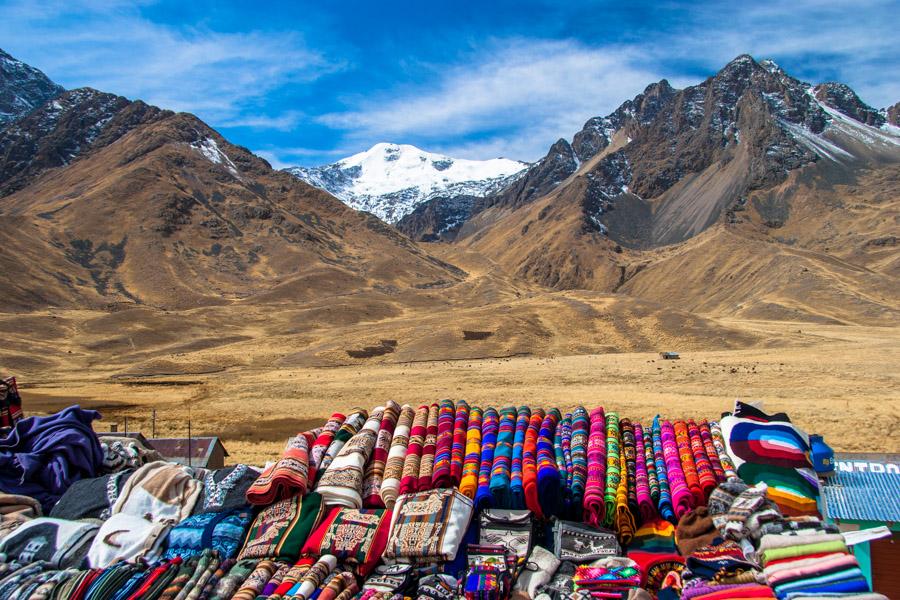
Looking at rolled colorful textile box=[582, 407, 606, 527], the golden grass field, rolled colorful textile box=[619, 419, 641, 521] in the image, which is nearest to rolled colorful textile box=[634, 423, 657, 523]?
rolled colorful textile box=[619, 419, 641, 521]

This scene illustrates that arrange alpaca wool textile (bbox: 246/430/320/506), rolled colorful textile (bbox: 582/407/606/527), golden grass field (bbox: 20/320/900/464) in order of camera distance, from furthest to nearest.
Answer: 1. golden grass field (bbox: 20/320/900/464)
2. alpaca wool textile (bbox: 246/430/320/506)
3. rolled colorful textile (bbox: 582/407/606/527)

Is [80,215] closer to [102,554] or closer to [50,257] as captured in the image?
[50,257]

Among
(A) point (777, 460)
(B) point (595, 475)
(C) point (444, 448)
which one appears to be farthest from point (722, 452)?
(C) point (444, 448)

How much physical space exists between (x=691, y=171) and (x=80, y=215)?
128 metres

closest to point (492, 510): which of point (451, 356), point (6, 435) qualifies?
point (6, 435)

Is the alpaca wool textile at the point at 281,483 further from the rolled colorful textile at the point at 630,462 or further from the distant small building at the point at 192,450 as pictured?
the distant small building at the point at 192,450

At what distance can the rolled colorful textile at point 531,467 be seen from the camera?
5359mm

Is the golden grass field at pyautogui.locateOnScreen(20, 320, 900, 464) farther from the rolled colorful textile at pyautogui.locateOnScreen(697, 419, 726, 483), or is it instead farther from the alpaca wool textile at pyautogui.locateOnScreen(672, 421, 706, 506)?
the alpaca wool textile at pyautogui.locateOnScreen(672, 421, 706, 506)

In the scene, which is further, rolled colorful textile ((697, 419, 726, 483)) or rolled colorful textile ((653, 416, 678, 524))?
rolled colorful textile ((697, 419, 726, 483))

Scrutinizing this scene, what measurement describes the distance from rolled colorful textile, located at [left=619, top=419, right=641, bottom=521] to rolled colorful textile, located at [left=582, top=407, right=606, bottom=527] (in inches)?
8.8

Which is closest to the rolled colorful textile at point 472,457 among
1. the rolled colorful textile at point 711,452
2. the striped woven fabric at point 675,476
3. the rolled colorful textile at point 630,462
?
the rolled colorful textile at point 630,462

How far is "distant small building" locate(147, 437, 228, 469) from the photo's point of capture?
33.4 ft

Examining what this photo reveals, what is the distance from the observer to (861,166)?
128 metres

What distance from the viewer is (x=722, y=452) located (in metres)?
5.83
